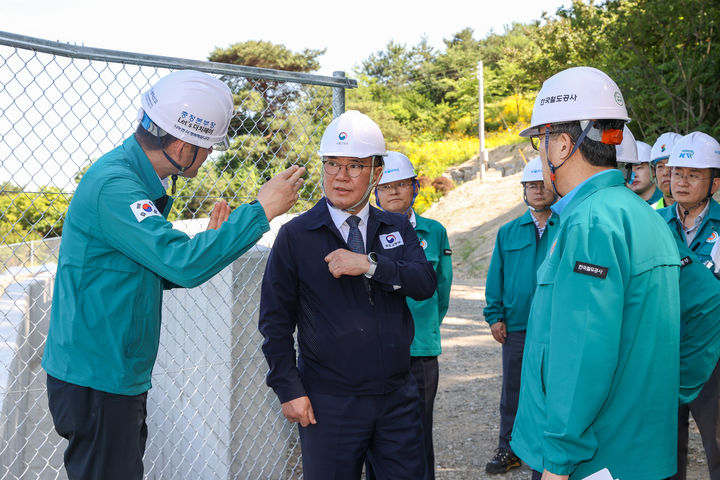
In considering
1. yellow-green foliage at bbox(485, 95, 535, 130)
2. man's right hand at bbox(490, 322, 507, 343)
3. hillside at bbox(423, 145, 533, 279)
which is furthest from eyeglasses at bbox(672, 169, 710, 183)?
yellow-green foliage at bbox(485, 95, 535, 130)

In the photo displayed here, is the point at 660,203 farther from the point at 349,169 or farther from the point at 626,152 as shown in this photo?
the point at 349,169

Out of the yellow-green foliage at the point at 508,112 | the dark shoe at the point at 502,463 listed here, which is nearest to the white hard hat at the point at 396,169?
the dark shoe at the point at 502,463

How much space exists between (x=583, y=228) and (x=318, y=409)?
1517 mm

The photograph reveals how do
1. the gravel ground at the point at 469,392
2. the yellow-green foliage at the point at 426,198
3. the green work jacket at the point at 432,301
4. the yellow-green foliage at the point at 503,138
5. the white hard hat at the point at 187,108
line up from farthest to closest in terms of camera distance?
the yellow-green foliage at the point at 503,138 < the yellow-green foliage at the point at 426,198 < the gravel ground at the point at 469,392 < the green work jacket at the point at 432,301 < the white hard hat at the point at 187,108

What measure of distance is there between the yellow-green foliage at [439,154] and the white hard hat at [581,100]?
30.9 metres

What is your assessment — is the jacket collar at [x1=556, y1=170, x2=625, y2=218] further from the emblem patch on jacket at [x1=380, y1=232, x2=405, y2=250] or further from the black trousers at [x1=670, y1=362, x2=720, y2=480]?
the black trousers at [x1=670, y1=362, x2=720, y2=480]

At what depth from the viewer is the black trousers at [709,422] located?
3.70m

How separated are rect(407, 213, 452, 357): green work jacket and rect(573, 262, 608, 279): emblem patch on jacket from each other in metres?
2.26

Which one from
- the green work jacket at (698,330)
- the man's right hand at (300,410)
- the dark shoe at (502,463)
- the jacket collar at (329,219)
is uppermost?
the jacket collar at (329,219)

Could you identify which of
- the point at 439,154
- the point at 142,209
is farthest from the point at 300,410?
the point at 439,154

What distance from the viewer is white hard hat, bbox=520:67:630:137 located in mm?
2139

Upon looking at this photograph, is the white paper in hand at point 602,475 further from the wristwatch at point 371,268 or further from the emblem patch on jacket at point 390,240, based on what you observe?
the emblem patch on jacket at point 390,240

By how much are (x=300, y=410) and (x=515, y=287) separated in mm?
2556

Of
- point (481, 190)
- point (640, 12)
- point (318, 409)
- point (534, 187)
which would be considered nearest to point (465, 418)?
point (534, 187)
